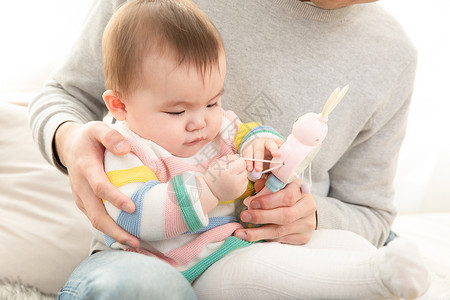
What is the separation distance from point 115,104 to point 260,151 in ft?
0.93

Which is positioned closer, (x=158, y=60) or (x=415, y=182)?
(x=158, y=60)

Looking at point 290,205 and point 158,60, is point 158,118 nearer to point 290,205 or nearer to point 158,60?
point 158,60

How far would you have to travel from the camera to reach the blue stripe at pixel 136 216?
0.77 meters

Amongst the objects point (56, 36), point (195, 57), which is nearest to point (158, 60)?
point (195, 57)

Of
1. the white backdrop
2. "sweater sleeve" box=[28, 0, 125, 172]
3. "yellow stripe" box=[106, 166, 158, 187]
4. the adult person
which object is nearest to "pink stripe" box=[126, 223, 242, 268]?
"yellow stripe" box=[106, 166, 158, 187]

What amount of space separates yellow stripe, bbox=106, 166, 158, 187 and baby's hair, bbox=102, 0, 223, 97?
14 centimetres

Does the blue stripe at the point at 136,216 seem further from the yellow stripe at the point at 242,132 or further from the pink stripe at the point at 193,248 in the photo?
the yellow stripe at the point at 242,132

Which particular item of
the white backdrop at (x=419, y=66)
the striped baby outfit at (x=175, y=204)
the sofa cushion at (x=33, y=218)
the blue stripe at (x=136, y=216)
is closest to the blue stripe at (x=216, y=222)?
the striped baby outfit at (x=175, y=204)

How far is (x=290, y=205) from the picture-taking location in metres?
0.93

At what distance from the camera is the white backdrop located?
5.98 feet

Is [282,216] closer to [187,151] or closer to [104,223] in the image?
[187,151]

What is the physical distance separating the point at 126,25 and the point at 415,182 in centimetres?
174

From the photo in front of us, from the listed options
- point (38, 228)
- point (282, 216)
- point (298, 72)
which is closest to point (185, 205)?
point (282, 216)

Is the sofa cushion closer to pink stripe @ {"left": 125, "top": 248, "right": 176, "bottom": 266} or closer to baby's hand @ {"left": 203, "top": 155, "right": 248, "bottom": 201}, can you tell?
pink stripe @ {"left": 125, "top": 248, "right": 176, "bottom": 266}
